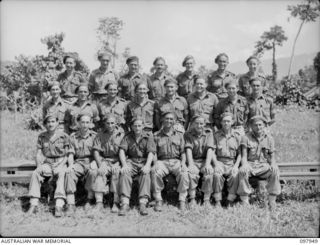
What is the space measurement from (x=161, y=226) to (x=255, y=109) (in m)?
2.57

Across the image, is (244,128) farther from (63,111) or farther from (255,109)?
(63,111)

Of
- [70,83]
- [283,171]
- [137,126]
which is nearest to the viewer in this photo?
A: [137,126]

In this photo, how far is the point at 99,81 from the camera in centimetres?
695

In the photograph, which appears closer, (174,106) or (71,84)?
(174,106)

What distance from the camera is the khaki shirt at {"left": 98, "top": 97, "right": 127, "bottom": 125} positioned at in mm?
6500

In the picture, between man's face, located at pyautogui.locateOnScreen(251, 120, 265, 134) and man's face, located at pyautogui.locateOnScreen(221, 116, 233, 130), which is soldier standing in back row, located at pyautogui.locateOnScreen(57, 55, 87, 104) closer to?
man's face, located at pyautogui.locateOnScreen(221, 116, 233, 130)

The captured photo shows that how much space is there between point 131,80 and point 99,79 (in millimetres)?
578

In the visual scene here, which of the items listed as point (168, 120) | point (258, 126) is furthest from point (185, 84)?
point (258, 126)

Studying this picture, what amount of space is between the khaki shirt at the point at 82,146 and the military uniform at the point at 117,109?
557 mm

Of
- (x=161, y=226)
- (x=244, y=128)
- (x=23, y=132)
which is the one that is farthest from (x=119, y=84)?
(x=23, y=132)

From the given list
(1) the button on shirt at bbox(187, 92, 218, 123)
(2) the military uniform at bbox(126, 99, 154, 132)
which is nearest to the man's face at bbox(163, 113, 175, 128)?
(2) the military uniform at bbox(126, 99, 154, 132)

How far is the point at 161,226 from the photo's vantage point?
529 centimetres

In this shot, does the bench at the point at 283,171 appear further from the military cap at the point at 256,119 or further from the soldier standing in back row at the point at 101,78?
the soldier standing in back row at the point at 101,78

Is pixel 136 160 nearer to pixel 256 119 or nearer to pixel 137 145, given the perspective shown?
pixel 137 145
